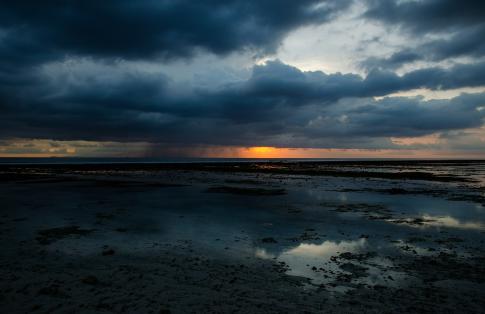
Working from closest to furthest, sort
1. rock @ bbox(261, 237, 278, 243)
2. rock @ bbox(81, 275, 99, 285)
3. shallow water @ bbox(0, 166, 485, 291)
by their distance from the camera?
1. rock @ bbox(81, 275, 99, 285)
2. shallow water @ bbox(0, 166, 485, 291)
3. rock @ bbox(261, 237, 278, 243)

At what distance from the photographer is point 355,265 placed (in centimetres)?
1153

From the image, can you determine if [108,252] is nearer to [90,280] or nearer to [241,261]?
[90,280]

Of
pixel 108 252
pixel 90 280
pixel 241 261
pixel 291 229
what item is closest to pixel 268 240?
pixel 291 229

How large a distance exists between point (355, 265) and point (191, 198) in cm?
2115

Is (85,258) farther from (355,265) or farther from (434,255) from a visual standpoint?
(434,255)

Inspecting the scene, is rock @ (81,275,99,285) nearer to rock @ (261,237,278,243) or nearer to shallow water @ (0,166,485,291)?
shallow water @ (0,166,485,291)

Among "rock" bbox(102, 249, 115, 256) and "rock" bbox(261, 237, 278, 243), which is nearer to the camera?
"rock" bbox(102, 249, 115, 256)

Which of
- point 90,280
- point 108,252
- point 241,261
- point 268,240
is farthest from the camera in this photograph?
point 268,240

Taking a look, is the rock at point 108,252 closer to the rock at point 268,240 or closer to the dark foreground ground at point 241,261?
the dark foreground ground at point 241,261

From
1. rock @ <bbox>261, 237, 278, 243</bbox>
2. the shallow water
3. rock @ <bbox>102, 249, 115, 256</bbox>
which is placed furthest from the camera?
rock @ <bbox>261, 237, 278, 243</bbox>

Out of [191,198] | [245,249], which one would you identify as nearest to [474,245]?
[245,249]

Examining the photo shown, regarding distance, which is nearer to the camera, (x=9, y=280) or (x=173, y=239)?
(x=9, y=280)

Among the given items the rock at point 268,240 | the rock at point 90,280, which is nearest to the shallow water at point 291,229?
the rock at point 268,240

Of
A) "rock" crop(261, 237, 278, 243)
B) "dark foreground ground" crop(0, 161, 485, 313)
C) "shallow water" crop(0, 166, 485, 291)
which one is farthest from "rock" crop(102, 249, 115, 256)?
"rock" crop(261, 237, 278, 243)
